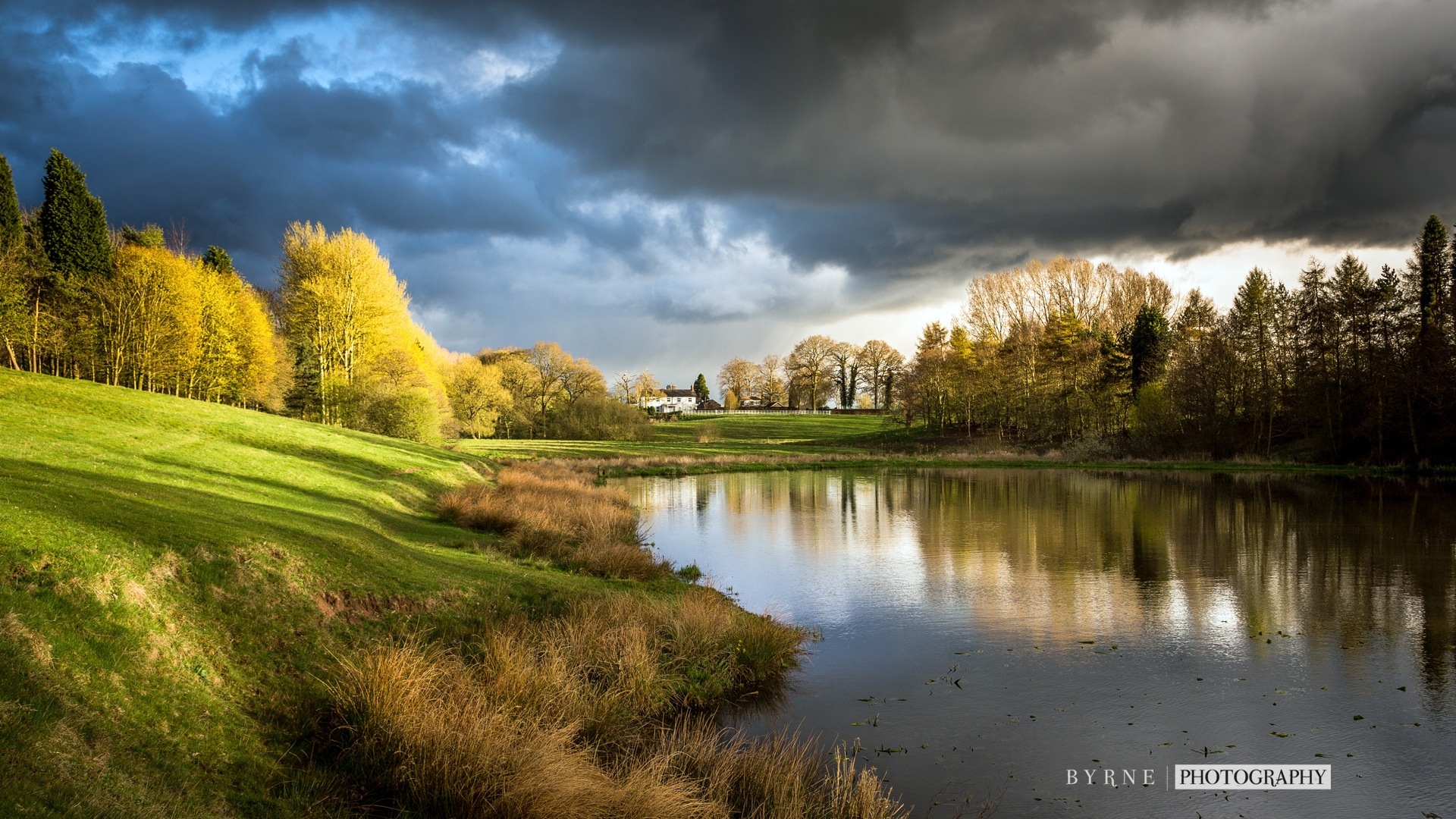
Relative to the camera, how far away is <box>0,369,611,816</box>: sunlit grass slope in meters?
5.16

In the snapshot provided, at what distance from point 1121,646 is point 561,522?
13.5 meters

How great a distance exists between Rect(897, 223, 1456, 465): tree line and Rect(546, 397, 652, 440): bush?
28360mm

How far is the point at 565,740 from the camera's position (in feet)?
23.9

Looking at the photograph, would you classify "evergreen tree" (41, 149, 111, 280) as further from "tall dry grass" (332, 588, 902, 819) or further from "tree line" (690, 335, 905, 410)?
"tree line" (690, 335, 905, 410)

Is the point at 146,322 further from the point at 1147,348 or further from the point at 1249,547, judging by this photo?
the point at 1147,348

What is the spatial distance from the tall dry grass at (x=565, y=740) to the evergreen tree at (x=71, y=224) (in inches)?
2003

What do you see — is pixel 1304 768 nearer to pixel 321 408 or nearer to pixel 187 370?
pixel 321 408

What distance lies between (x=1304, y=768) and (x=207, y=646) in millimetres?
11768

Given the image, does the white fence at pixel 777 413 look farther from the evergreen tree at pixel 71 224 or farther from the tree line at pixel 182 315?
the evergreen tree at pixel 71 224

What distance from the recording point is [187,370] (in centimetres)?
4500

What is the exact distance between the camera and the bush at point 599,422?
78.3 metres

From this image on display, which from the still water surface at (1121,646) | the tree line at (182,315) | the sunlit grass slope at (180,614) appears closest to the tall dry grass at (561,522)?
the sunlit grass slope at (180,614)

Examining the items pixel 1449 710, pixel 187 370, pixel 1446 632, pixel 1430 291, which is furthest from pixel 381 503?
pixel 1430 291

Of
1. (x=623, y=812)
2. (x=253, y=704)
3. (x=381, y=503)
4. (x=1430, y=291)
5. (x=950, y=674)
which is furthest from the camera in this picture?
(x=1430, y=291)
